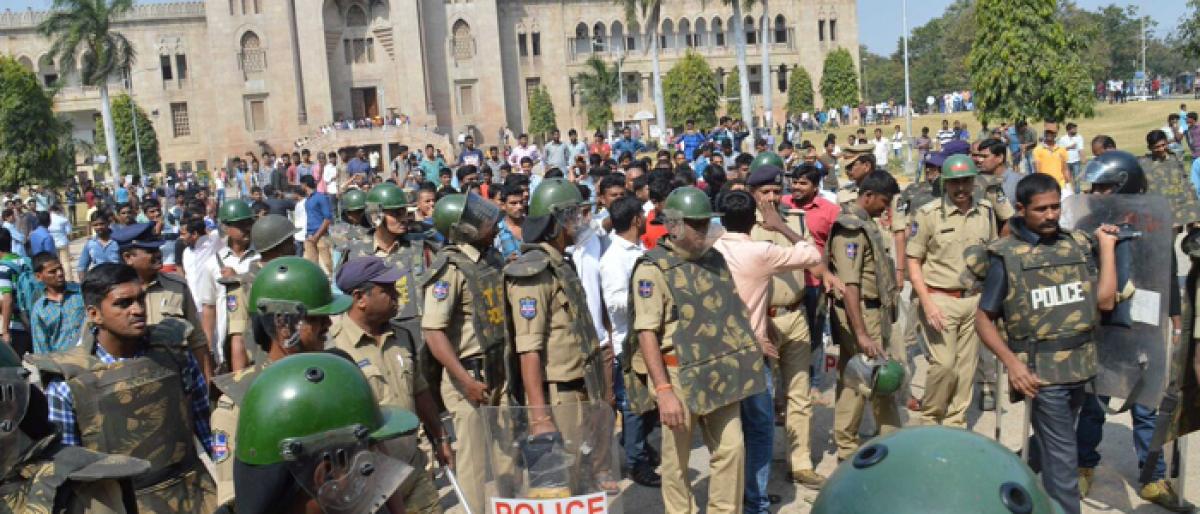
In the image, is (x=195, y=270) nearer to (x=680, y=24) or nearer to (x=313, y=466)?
(x=313, y=466)

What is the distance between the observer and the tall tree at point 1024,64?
26.4 metres

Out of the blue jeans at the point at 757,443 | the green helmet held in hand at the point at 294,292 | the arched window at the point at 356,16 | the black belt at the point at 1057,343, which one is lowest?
the blue jeans at the point at 757,443

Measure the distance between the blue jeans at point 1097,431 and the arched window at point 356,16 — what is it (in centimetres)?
5800

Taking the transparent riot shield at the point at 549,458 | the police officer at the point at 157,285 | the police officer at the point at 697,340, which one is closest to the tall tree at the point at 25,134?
the police officer at the point at 157,285

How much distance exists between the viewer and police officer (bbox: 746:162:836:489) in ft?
19.6

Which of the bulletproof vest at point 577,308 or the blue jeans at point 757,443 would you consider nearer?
the bulletproof vest at point 577,308

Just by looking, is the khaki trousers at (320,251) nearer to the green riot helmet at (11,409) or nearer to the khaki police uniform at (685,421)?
the khaki police uniform at (685,421)

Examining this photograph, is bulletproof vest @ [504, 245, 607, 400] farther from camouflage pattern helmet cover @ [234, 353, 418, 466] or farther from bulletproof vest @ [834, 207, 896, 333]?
camouflage pattern helmet cover @ [234, 353, 418, 466]

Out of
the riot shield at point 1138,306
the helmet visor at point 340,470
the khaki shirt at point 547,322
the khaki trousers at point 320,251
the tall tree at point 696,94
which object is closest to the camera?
the helmet visor at point 340,470

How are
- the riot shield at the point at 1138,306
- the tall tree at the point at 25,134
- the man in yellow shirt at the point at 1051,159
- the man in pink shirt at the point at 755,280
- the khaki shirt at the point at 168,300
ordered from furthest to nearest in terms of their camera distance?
1. the tall tree at the point at 25,134
2. the man in yellow shirt at the point at 1051,159
3. the khaki shirt at the point at 168,300
4. the man in pink shirt at the point at 755,280
5. the riot shield at the point at 1138,306

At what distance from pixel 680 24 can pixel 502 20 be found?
12.0 m

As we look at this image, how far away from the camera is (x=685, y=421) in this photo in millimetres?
4820

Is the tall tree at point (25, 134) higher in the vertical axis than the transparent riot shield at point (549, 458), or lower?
higher

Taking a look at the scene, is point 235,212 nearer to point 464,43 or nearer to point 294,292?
point 294,292
